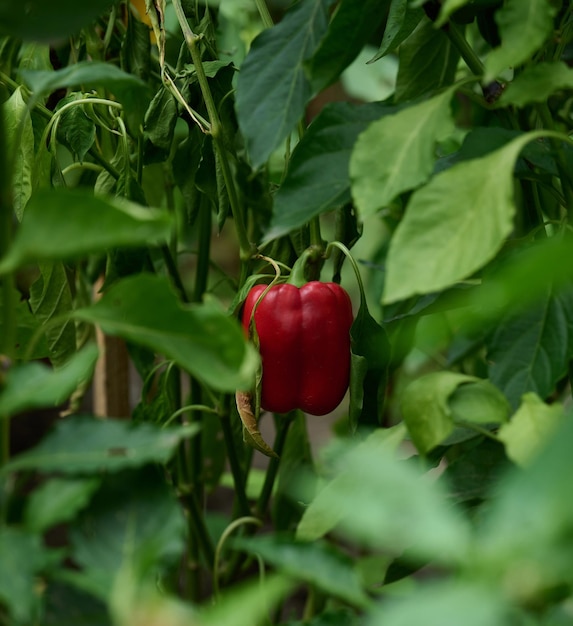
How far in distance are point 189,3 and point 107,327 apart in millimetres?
471

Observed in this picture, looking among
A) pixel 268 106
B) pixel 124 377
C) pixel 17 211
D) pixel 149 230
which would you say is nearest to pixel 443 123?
pixel 268 106

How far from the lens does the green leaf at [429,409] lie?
52 cm

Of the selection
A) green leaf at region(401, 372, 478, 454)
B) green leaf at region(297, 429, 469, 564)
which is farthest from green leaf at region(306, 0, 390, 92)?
green leaf at region(297, 429, 469, 564)

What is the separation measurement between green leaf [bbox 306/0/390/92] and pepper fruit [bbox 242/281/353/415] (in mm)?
194

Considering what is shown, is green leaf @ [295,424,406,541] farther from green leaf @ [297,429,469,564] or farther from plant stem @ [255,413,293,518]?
plant stem @ [255,413,293,518]

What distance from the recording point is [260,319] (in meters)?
0.71

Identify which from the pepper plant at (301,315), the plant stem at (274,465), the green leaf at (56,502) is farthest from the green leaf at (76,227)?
the plant stem at (274,465)

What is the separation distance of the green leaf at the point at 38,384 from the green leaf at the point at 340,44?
25 centimetres

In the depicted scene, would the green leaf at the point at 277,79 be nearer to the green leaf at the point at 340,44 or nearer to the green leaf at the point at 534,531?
the green leaf at the point at 340,44

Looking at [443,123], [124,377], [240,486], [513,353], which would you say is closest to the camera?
[443,123]

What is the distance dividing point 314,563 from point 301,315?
0.33 m

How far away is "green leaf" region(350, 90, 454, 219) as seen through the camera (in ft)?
1.67

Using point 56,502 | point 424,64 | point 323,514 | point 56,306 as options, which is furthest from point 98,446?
point 424,64

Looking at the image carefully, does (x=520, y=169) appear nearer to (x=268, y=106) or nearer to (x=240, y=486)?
(x=268, y=106)
